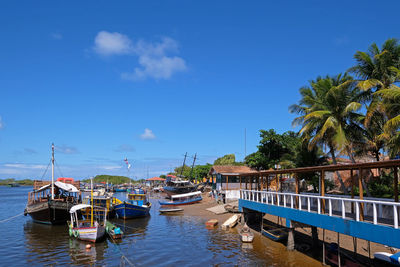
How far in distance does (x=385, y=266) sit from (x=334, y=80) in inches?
711

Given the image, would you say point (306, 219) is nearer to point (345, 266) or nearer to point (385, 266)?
point (345, 266)

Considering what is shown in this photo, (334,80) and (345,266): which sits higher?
(334,80)

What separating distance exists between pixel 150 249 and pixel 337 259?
12.1 m

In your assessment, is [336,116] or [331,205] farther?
[336,116]

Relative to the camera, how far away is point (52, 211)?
3048 cm

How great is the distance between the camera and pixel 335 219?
13781 mm

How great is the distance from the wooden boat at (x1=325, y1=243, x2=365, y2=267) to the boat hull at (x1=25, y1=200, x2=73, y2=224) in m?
24.4

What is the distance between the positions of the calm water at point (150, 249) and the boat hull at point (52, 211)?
1267mm

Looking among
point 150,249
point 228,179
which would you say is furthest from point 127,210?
point 228,179

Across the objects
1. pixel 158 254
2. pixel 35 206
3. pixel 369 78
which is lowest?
pixel 158 254

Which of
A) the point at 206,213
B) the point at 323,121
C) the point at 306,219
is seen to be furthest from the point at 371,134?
the point at 206,213

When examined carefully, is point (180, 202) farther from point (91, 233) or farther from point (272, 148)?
point (91, 233)

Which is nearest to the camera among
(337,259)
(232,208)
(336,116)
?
(337,259)

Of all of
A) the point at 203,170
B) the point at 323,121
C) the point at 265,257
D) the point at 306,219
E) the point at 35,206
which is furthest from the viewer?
the point at 203,170
